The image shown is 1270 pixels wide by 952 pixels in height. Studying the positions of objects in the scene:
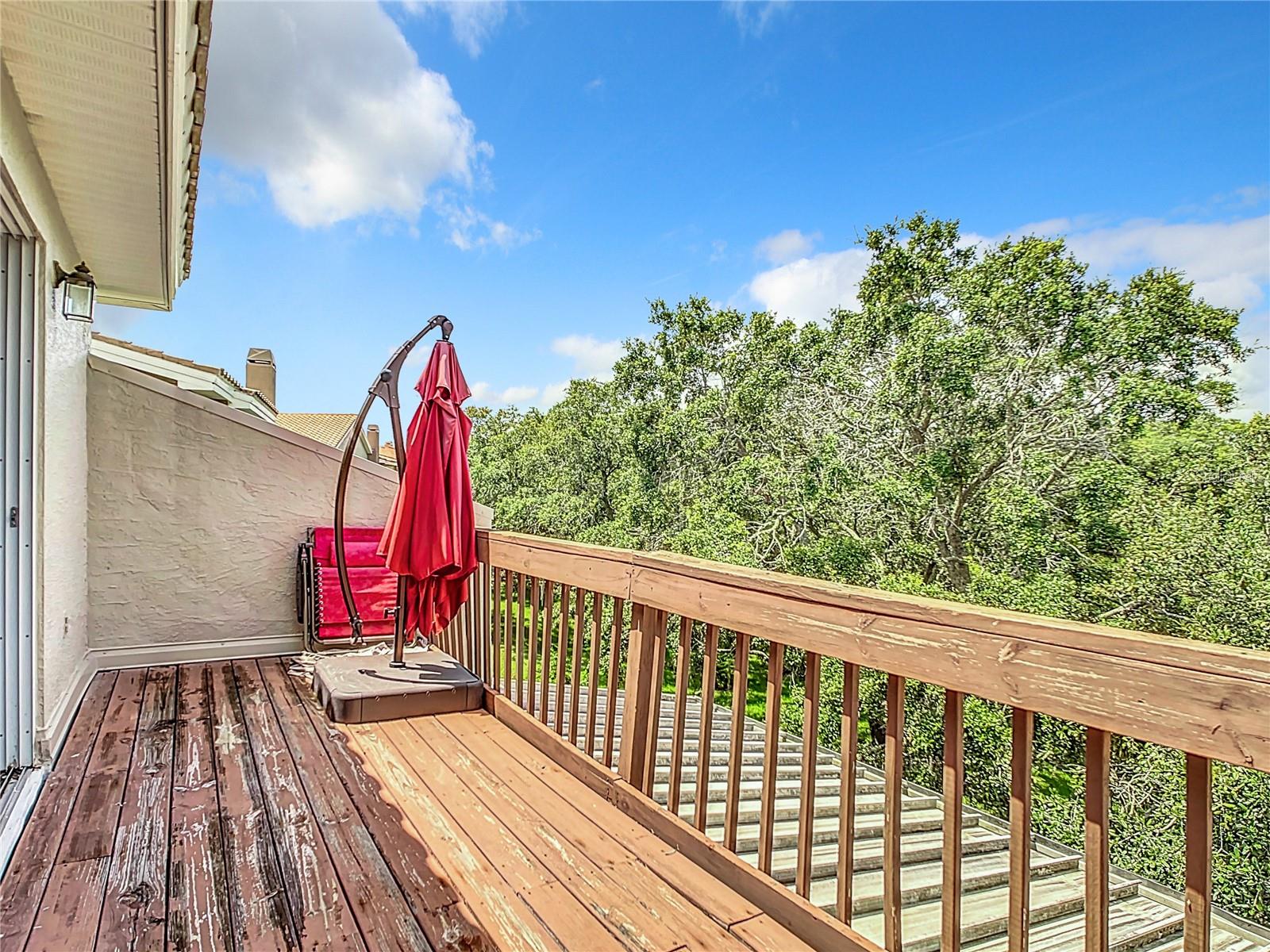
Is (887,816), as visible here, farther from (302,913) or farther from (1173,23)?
(1173,23)

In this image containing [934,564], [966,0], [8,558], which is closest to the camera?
[8,558]

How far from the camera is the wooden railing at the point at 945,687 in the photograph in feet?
3.47

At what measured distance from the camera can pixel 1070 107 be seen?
17859mm

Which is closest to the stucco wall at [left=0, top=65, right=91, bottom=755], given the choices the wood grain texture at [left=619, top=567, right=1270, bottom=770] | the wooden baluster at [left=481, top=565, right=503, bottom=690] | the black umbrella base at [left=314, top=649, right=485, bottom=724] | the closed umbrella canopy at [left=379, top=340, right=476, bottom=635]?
the black umbrella base at [left=314, top=649, right=485, bottom=724]

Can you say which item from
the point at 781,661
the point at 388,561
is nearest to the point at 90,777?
the point at 388,561

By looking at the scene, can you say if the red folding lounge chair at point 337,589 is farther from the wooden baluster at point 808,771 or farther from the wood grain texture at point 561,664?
the wooden baluster at point 808,771

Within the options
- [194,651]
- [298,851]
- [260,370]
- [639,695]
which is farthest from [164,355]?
[260,370]

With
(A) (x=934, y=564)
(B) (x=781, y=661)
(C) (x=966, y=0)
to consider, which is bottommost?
(A) (x=934, y=564)

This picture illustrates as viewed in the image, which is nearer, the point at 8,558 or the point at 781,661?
the point at 781,661

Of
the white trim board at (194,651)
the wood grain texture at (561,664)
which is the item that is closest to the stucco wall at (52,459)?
the white trim board at (194,651)

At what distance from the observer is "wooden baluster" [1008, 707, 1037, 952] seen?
1304 millimetres

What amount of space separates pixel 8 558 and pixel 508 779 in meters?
2.09

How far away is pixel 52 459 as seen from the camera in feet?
10.0

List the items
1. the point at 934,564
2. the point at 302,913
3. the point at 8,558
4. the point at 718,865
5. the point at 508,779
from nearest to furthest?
the point at 302,913 → the point at 718,865 → the point at 8,558 → the point at 508,779 → the point at 934,564
